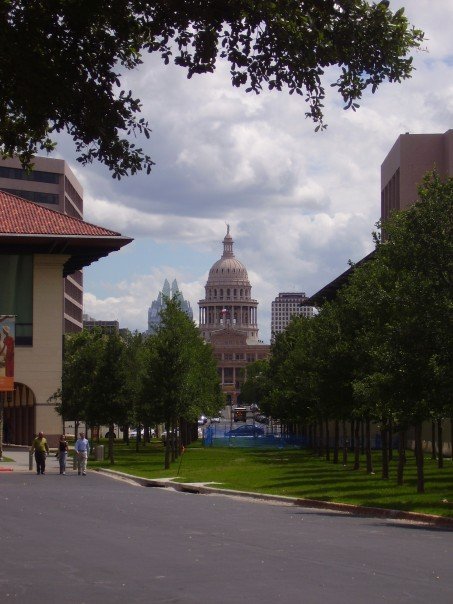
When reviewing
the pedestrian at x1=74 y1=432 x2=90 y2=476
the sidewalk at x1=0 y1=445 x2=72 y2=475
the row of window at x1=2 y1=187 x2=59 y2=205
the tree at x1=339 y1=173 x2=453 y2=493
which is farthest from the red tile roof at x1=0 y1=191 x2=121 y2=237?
the row of window at x1=2 y1=187 x2=59 y2=205

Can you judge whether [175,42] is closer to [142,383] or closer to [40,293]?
[142,383]

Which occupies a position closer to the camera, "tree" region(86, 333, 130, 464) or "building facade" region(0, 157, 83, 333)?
"tree" region(86, 333, 130, 464)

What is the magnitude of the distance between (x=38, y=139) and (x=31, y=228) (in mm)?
55594

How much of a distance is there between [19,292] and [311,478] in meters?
34.1

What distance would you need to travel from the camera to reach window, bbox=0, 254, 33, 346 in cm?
6812

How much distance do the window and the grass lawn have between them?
1226 centimetres

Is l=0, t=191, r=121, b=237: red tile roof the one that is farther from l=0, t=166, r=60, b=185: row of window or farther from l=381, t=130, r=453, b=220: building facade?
l=0, t=166, r=60, b=185: row of window

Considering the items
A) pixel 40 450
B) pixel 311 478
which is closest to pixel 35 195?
pixel 40 450

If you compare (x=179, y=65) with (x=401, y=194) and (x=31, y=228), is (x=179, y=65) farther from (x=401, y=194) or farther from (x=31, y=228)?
(x=401, y=194)

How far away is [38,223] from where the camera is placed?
68062mm

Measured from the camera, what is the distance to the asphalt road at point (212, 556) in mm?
11961

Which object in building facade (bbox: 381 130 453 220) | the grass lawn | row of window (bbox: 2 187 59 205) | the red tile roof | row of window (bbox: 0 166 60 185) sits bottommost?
the grass lawn

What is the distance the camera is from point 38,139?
12.3 meters

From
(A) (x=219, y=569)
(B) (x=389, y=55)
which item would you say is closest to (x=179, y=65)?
(B) (x=389, y=55)
